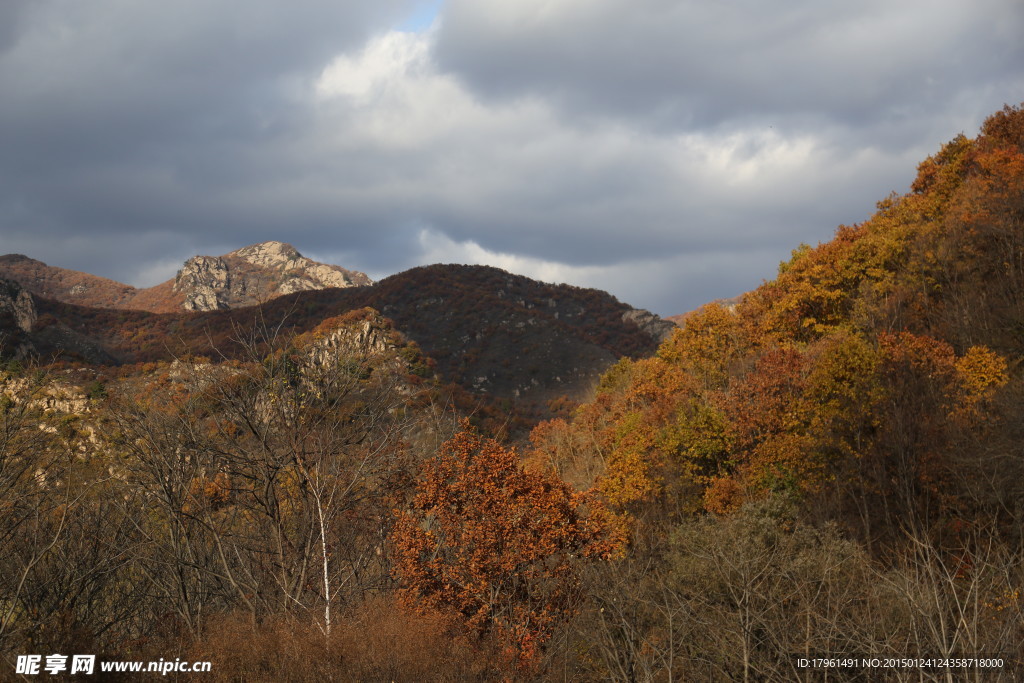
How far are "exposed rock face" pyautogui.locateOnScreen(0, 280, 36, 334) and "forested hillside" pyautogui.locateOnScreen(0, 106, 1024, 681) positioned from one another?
334 ft

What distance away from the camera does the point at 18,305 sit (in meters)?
122

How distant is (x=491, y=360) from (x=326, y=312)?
48.9 metres

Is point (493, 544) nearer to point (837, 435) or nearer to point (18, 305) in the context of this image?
point (837, 435)

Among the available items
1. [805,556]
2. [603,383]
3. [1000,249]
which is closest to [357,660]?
[805,556]

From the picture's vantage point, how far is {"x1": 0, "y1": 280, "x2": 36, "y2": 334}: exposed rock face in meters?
118

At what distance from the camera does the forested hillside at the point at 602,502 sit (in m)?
14.7

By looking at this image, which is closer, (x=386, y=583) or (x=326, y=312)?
(x=386, y=583)

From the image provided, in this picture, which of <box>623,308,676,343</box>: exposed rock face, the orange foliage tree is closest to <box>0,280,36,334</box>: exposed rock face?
the orange foliage tree

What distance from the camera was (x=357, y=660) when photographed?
1321 cm

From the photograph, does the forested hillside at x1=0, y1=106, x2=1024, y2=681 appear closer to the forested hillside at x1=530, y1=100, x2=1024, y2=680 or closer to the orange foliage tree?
the orange foliage tree

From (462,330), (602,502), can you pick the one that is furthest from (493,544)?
(462,330)

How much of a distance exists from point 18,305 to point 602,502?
125 meters

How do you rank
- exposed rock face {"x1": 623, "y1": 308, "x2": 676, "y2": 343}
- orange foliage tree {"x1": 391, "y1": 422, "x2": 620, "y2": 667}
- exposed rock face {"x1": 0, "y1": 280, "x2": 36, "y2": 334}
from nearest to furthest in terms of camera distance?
orange foliage tree {"x1": 391, "y1": 422, "x2": 620, "y2": 667} < exposed rock face {"x1": 0, "y1": 280, "x2": 36, "y2": 334} < exposed rock face {"x1": 623, "y1": 308, "x2": 676, "y2": 343}

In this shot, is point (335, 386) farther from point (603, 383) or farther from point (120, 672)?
point (603, 383)
